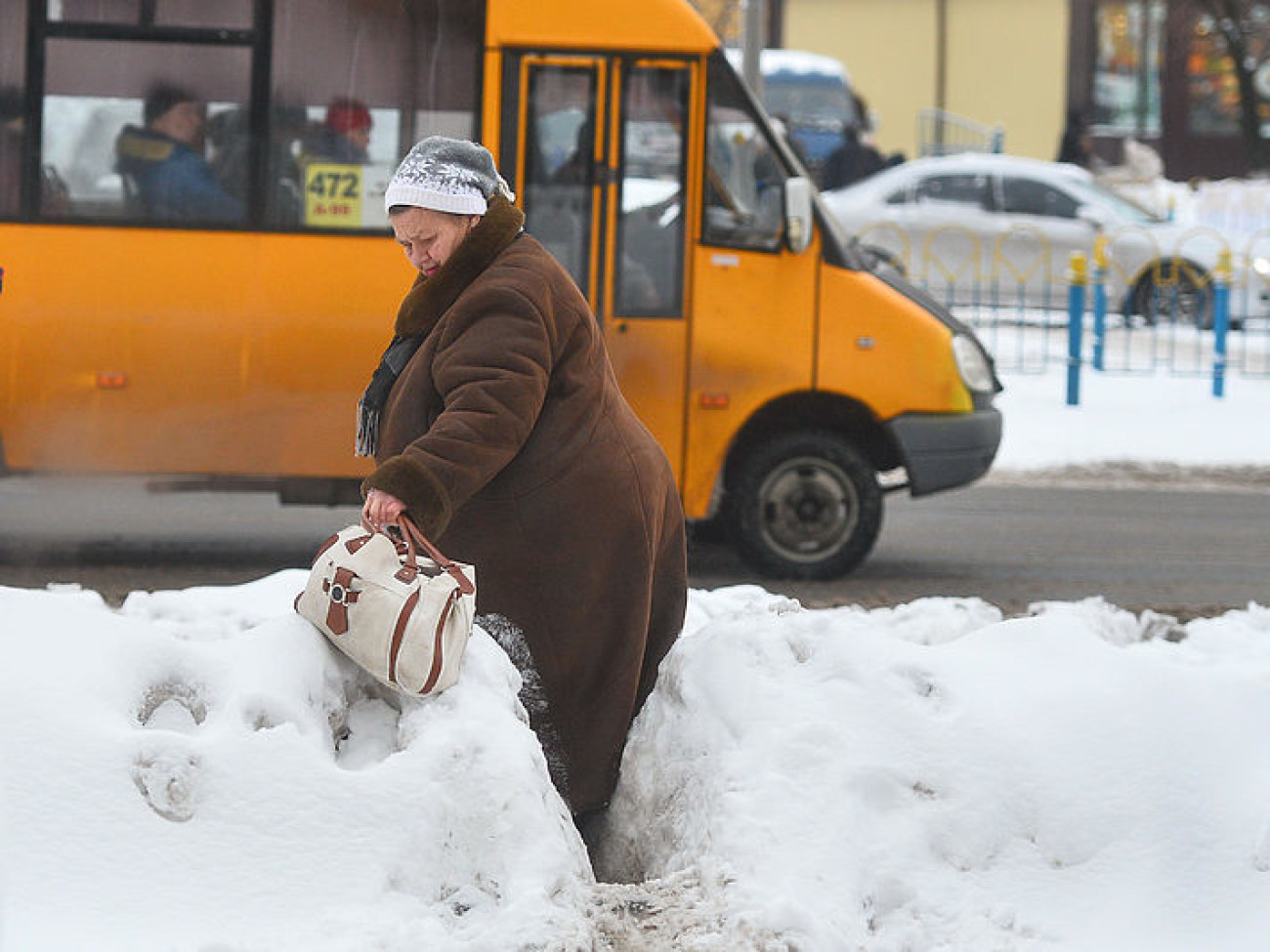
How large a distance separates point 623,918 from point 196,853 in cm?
77

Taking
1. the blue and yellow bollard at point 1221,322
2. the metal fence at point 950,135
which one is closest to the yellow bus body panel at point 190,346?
the blue and yellow bollard at point 1221,322

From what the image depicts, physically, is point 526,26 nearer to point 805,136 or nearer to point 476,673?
point 476,673

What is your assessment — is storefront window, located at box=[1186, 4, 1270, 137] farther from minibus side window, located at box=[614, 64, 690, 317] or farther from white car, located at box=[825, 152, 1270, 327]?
minibus side window, located at box=[614, 64, 690, 317]

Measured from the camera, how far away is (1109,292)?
2162 centimetres

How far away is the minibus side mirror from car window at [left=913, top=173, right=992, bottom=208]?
1365 centimetres

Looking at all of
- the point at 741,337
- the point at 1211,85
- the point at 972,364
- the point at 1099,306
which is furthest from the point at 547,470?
the point at 1211,85

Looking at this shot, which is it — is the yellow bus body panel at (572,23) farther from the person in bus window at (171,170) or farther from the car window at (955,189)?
the car window at (955,189)

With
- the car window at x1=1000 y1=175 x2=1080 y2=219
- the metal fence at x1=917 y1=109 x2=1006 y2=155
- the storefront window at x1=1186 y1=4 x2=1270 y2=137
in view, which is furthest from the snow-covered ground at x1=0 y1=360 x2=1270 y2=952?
the storefront window at x1=1186 y1=4 x2=1270 y2=137

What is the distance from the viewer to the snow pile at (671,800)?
12.5 ft

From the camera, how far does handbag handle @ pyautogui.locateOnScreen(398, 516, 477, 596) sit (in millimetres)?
4445

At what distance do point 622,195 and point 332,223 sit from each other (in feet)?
3.89

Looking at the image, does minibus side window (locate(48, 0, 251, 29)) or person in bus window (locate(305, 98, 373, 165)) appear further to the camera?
person in bus window (locate(305, 98, 373, 165))

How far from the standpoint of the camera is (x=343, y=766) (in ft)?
13.8

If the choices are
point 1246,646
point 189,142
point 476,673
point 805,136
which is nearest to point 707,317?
point 189,142
